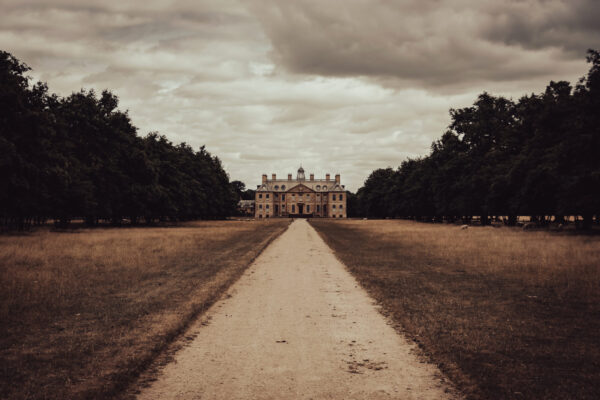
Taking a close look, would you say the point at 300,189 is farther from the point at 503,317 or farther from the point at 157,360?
the point at 157,360

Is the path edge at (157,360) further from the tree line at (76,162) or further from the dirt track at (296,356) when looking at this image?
the tree line at (76,162)

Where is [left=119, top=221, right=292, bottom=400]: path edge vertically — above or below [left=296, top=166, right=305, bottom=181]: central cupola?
below

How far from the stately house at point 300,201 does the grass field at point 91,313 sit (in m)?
147

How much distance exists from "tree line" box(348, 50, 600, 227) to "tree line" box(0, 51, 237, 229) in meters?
36.7

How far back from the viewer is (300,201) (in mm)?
166000

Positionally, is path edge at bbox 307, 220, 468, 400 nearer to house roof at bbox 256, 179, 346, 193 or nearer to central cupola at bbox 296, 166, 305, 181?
house roof at bbox 256, 179, 346, 193

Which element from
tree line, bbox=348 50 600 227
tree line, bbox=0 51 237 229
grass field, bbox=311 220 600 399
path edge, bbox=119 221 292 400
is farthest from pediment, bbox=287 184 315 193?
path edge, bbox=119 221 292 400

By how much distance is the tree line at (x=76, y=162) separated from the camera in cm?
3169

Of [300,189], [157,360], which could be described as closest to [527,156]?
[157,360]

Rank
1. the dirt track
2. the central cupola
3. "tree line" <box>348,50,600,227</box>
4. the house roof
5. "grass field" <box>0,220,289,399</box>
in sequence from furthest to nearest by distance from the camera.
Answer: the central cupola, the house roof, "tree line" <box>348,50,600,227</box>, "grass field" <box>0,220,289,399</box>, the dirt track

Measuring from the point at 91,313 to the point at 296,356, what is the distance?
15.7ft

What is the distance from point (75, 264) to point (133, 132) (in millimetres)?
42420

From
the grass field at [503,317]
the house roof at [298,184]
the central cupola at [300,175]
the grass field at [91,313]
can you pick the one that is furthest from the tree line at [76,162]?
the central cupola at [300,175]

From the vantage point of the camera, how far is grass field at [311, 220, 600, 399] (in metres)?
5.46
